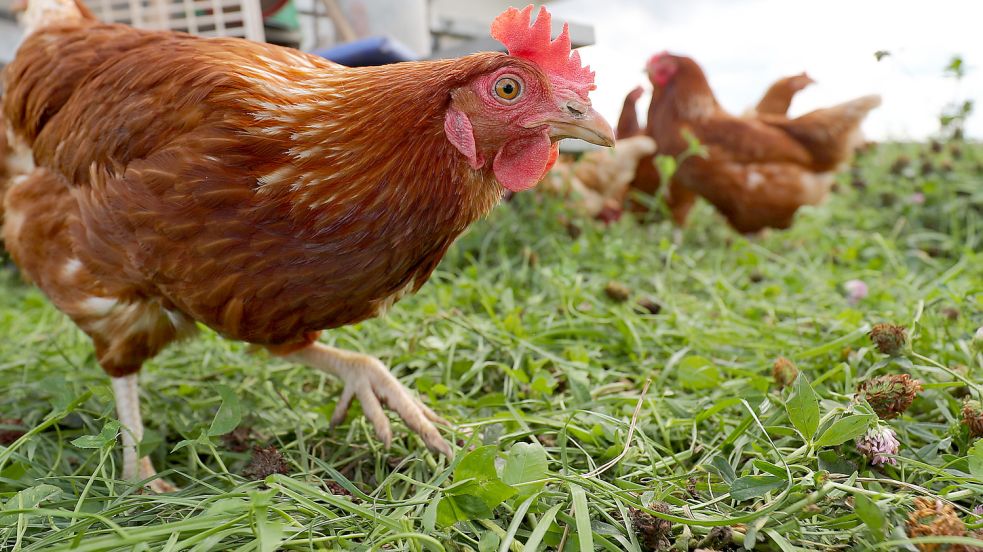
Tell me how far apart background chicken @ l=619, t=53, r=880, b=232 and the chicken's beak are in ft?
9.01

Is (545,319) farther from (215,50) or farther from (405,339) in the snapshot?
(215,50)

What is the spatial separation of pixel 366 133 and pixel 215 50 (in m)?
0.46

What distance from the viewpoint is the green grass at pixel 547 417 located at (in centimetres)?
98

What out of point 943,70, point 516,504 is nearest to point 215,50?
point 516,504

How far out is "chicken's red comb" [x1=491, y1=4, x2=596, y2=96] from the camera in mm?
1131

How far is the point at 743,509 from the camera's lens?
105 cm

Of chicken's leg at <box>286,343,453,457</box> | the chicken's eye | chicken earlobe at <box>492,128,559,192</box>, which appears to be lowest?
chicken's leg at <box>286,343,453,457</box>

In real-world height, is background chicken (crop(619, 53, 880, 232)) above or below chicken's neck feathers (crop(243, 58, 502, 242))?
below

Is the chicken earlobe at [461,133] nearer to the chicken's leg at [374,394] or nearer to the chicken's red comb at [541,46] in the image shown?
the chicken's red comb at [541,46]

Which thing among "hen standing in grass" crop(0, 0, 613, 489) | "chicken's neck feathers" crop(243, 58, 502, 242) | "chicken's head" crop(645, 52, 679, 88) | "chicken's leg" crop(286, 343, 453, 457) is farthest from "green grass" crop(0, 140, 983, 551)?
"chicken's head" crop(645, 52, 679, 88)

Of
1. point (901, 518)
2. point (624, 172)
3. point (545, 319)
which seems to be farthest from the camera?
point (624, 172)

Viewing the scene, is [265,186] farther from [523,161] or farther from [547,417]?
[547,417]

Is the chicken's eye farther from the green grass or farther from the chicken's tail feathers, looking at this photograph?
the chicken's tail feathers

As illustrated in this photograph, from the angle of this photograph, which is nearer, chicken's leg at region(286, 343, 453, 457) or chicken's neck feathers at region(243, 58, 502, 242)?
chicken's neck feathers at region(243, 58, 502, 242)
